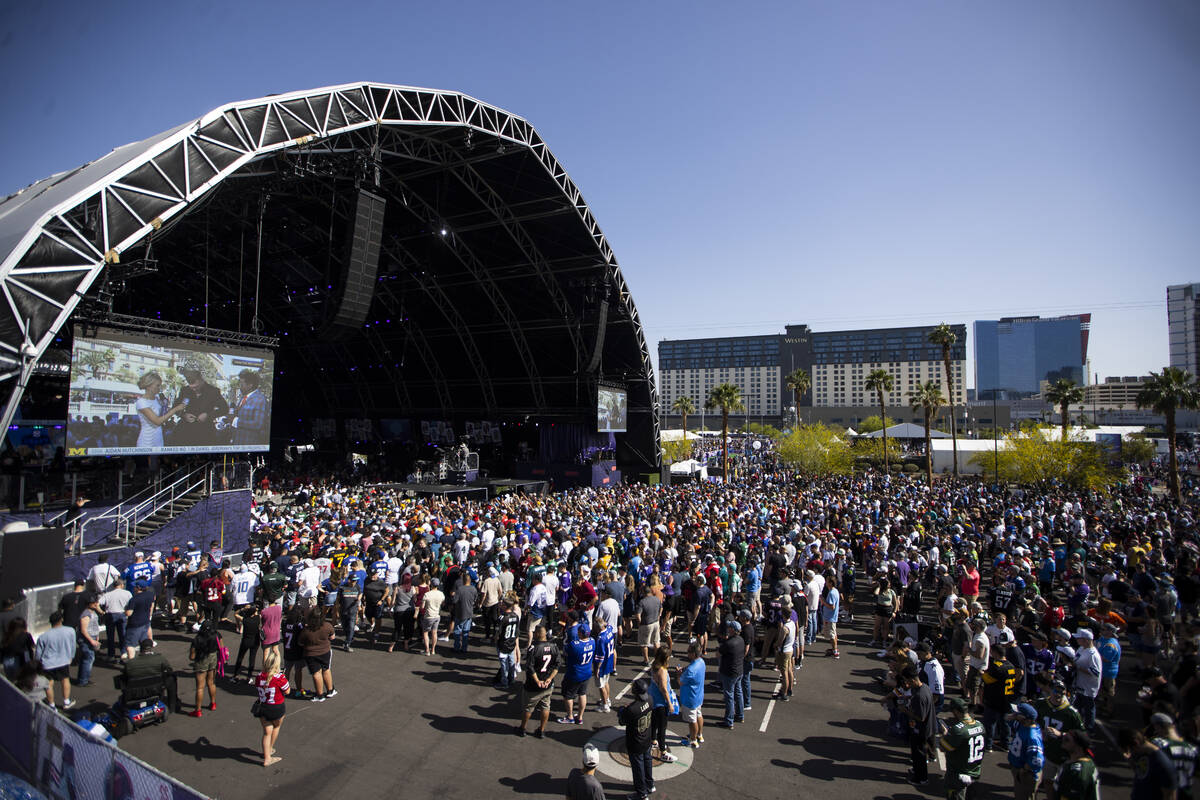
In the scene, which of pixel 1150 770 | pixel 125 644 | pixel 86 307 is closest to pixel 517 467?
pixel 86 307

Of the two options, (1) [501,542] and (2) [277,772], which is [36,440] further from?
(2) [277,772]

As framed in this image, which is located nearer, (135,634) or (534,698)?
(534,698)

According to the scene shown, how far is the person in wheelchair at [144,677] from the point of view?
7109 mm

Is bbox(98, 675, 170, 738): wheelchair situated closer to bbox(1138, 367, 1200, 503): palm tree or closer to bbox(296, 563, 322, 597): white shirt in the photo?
bbox(296, 563, 322, 597): white shirt

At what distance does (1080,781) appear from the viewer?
4891 millimetres

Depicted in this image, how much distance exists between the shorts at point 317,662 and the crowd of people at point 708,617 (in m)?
0.03

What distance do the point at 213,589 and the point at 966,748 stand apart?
1162 centimetres

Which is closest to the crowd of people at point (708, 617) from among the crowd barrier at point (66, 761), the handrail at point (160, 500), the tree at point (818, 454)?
the crowd barrier at point (66, 761)

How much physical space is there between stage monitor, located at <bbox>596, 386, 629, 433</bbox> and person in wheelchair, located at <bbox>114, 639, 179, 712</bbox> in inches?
1087

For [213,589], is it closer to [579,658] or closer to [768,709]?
[579,658]

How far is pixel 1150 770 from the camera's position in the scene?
4.90m

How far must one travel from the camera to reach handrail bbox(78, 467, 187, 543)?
1443 centimetres

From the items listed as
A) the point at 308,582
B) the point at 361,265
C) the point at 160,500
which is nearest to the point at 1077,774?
the point at 308,582

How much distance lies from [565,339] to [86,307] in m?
24.7
